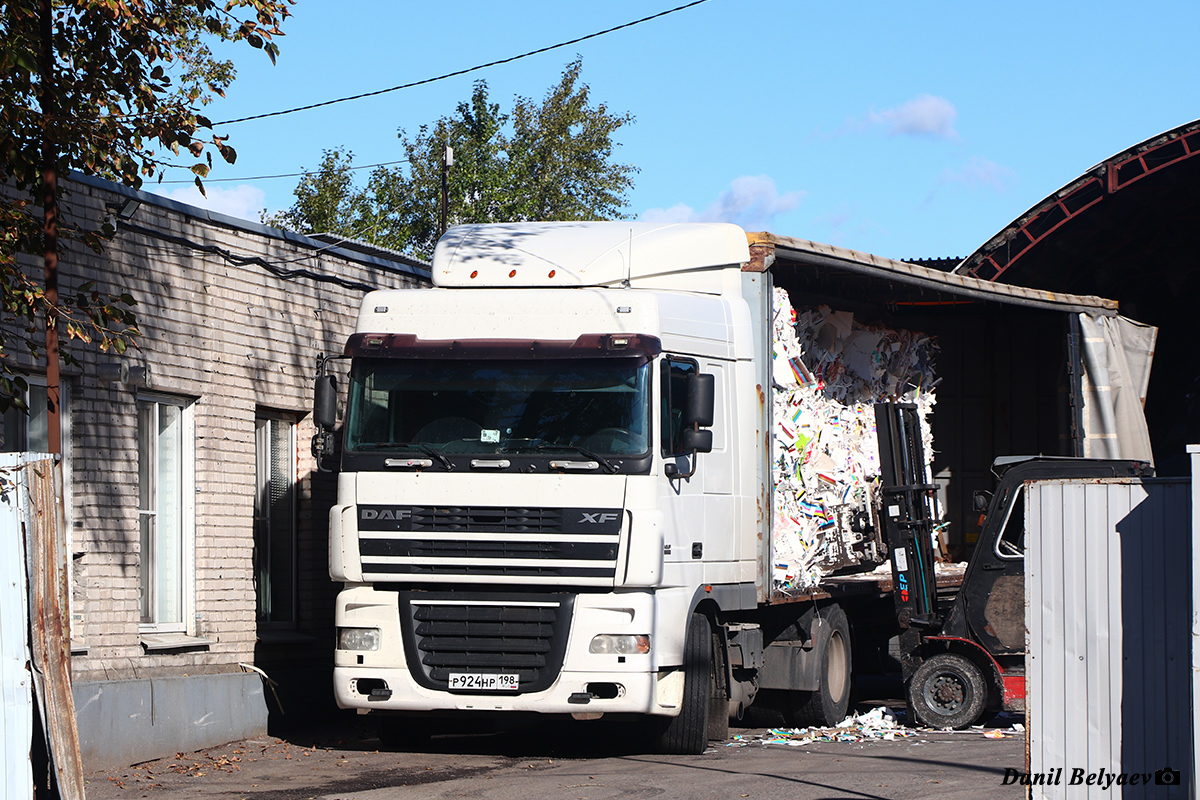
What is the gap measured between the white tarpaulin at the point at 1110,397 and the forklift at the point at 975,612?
1399 mm

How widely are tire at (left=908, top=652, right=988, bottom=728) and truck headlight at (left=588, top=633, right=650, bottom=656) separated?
3795 millimetres

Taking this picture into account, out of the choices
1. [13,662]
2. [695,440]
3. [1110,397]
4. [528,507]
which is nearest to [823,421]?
[1110,397]

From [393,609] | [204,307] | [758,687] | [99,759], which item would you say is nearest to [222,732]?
[99,759]

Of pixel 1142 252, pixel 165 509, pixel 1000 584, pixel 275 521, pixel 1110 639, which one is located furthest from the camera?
A: pixel 1142 252

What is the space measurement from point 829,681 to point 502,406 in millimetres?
4719

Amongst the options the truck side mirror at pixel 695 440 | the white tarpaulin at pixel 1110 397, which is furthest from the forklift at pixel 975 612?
the truck side mirror at pixel 695 440

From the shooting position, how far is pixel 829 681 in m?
14.0

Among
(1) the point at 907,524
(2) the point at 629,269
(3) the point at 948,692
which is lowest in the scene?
(3) the point at 948,692

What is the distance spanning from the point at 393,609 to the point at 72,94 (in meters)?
4.11

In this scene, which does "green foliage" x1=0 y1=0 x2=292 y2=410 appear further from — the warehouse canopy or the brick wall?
the warehouse canopy

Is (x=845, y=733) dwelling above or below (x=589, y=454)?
below

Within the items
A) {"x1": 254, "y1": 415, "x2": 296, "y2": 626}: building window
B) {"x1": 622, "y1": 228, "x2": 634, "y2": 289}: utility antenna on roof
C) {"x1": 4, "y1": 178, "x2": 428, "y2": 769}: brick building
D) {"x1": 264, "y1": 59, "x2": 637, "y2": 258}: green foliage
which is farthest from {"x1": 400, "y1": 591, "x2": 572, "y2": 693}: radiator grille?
{"x1": 264, "y1": 59, "x2": 637, "y2": 258}: green foliage

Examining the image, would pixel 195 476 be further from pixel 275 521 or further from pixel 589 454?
pixel 589 454

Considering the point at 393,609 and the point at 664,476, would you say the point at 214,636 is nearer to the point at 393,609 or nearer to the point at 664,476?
the point at 393,609
